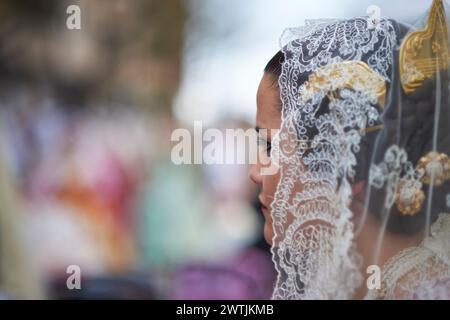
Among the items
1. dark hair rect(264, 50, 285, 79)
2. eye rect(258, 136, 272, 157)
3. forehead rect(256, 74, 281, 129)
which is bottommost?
eye rect(258, 136, 272, 157)

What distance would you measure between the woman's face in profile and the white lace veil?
0.22ft

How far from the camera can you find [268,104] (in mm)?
1763

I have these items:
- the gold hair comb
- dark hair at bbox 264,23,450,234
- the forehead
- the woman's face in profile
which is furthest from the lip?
the gold hair comb

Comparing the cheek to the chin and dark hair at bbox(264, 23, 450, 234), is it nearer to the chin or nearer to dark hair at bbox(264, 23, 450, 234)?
the chin

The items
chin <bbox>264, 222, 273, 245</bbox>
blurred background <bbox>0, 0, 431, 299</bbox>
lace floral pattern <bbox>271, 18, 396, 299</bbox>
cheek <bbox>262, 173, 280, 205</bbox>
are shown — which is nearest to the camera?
lace floral pattern <bbox>271, 18, 396, 299</bbox>

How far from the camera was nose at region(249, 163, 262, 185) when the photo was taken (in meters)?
1.91

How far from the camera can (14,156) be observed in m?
2.14

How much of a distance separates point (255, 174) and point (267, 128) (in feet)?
0.80

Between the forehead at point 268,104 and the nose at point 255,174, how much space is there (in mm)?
149

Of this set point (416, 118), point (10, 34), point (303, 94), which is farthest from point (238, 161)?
point (10, 34)

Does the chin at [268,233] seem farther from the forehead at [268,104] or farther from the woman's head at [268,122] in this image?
the forehead at [268,104]

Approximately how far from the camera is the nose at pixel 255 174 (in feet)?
6.25

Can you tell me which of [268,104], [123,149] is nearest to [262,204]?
[268,104]

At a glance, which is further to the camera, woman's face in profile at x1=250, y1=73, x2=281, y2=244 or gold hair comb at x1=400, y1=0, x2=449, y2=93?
woman's face in profile at x1=250, y1=73, x2=281, y2=244
